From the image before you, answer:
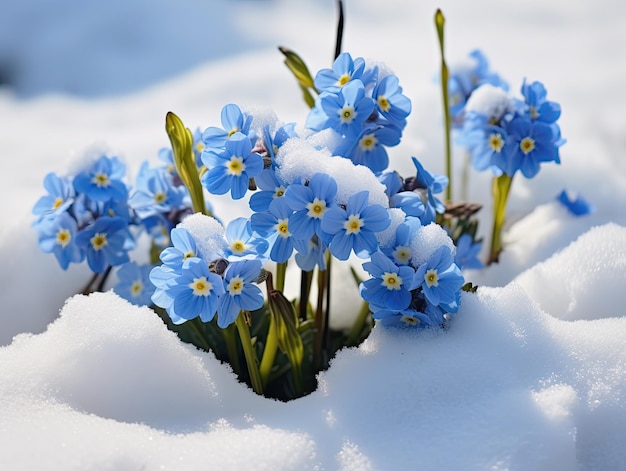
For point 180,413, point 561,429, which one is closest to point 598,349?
point 561,429

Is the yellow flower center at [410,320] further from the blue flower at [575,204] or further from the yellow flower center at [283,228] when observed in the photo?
the blue flower at [575,204]

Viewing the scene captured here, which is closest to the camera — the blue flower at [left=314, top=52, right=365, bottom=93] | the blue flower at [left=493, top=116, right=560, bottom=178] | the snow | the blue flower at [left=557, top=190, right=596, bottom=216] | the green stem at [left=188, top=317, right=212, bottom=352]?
the snow

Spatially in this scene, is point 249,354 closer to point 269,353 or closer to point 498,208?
point 269,353

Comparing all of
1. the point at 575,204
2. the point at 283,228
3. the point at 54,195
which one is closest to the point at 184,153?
the point at 283,228

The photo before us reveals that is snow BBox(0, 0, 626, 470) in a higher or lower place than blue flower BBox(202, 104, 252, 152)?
lower

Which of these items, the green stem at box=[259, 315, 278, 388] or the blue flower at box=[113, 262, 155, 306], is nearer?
the green stem at box=[259, 315, 278, 388]

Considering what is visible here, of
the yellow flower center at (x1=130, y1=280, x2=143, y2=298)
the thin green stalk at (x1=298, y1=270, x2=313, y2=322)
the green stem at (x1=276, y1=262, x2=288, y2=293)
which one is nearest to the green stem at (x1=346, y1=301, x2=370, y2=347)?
the thin green stalk at (x1=298, y1=270, x2=313, y2=322)

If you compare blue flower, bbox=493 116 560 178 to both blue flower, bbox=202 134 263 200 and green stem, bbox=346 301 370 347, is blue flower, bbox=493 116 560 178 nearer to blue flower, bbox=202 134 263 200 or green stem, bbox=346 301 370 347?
green stem, bbox=346 301 370 347
